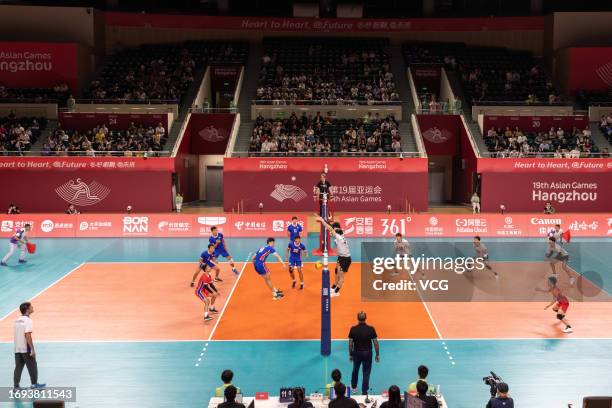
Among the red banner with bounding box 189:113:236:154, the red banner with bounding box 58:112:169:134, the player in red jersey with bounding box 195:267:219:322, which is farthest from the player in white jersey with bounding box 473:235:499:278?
the red banner with bounding box 58:112:169:134

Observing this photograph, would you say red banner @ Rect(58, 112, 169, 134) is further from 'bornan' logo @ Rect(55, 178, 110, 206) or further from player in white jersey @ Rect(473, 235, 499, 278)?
player in white jersey @ Rect(473, 235, 499, 278)

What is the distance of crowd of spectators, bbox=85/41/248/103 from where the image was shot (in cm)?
4278

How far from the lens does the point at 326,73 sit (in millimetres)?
45312

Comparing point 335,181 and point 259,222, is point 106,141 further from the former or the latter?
point 335,181

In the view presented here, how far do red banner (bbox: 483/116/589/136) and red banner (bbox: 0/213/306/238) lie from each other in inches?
658

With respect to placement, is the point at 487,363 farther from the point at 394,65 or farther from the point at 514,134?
the point at 394,65

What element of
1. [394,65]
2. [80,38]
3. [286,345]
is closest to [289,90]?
[394,65]

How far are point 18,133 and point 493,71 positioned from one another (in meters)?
33.9

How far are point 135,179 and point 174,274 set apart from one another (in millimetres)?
15081

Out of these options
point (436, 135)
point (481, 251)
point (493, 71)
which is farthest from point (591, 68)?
point (481, 251)

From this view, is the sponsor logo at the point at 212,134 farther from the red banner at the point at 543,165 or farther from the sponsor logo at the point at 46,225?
the red banner at the point at 543,165

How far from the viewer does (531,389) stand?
1301 cm

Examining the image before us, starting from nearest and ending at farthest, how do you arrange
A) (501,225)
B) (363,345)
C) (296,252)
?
(363,345), (296,252), (501,225)

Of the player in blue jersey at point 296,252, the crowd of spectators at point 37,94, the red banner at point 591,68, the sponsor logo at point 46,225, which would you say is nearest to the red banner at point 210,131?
the crowd of spectators at point 37,94
